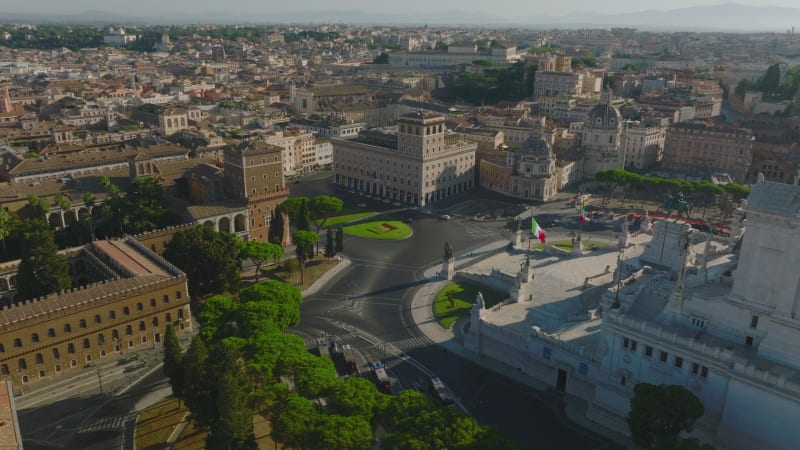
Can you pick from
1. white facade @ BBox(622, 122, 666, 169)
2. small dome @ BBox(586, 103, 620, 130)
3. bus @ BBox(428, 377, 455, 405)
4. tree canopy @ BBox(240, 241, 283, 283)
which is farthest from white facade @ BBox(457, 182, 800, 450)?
white facade @ BBox(622, 122, 666, 169)

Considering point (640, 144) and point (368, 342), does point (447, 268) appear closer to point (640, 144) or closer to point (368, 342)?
point (368, 342)

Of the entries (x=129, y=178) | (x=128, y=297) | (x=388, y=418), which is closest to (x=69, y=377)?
(x=128, y=297)

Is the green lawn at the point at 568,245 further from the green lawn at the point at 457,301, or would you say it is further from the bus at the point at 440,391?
the bus at the point at 440,391

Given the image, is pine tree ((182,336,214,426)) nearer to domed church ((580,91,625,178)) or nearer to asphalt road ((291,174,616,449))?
asphalt road ((291,174,616,449))

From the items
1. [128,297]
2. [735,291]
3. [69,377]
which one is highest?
[735,291]

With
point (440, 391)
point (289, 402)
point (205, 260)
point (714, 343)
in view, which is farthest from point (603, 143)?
point (289, 402)

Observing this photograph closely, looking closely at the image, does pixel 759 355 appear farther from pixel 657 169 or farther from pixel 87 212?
pixel 657 169
